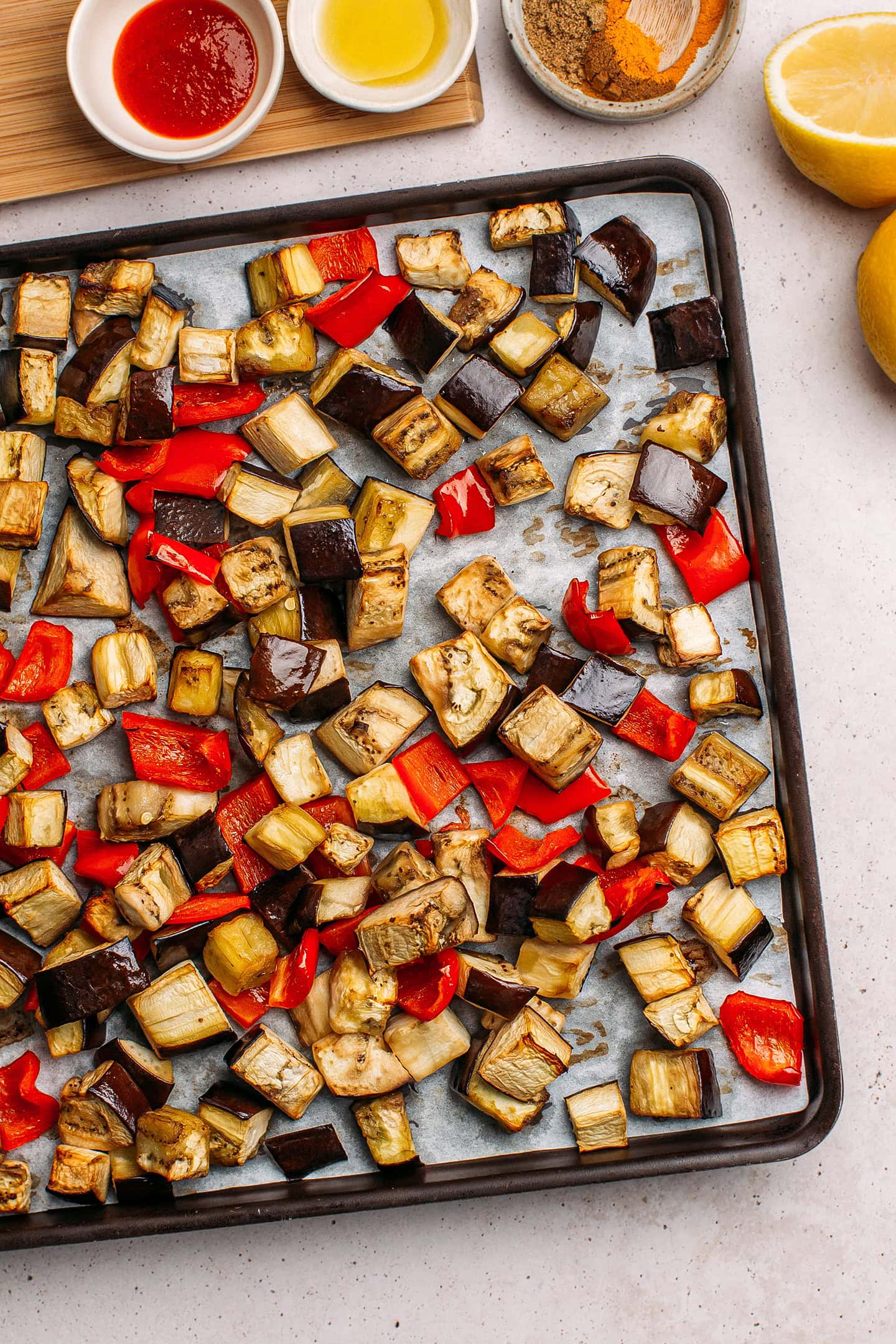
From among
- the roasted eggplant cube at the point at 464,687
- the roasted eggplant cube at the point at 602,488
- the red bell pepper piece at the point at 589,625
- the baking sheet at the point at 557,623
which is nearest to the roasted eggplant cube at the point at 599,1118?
the baking sheet at the point at 557,623

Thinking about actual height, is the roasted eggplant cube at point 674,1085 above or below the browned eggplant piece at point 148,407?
below

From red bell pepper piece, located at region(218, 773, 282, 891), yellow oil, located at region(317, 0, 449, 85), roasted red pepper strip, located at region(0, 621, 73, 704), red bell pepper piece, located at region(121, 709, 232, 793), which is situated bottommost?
red bell pepper piece, located at region(218, 773, 282, 891)

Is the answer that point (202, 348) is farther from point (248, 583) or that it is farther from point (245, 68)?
point (245, 68)

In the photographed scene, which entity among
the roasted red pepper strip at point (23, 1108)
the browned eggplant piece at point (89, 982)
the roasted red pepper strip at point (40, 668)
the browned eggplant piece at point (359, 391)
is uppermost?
the browned eggplant piece at point (359, 391)

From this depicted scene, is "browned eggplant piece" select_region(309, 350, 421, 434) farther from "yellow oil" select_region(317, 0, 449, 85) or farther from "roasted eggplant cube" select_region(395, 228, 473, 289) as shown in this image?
"yellow oil" select_region(317, 0, 449, 85)

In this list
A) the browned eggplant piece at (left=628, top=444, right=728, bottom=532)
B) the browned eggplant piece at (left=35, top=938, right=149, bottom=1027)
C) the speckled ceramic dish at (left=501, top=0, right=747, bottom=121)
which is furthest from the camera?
the speckled ceramic dish at (left=501, top=0, right=747, bottom=121)

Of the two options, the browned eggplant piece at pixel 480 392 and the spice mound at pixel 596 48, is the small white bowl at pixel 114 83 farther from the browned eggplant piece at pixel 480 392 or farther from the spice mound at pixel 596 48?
the browned eggplant piece at pixel 480 392

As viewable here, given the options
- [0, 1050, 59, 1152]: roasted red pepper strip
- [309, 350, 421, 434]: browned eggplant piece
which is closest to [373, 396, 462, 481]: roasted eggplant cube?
[309, 350, 421, 434]: browned eggplant piece
